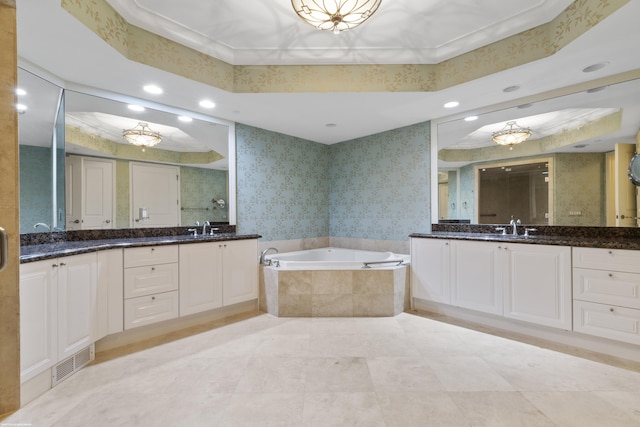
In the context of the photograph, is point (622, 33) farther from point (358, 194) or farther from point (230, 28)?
point (358, 194)

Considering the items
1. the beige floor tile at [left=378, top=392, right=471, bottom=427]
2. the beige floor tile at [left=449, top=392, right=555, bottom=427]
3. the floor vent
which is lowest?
the beige floor tile at [left=449, top=392, right=555, bottom=427]

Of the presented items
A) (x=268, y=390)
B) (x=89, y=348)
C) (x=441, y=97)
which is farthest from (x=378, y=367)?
(x=441, y=97)

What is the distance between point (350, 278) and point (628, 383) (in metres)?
2.01

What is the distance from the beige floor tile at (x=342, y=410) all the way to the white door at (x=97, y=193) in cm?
237

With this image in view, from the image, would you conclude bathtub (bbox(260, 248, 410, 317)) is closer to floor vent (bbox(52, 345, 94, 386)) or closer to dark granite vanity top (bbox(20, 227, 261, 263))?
dark granite vanity top (bbox(20, 227, 261, 263))

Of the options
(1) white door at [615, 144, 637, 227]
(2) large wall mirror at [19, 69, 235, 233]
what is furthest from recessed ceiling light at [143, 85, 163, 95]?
(1) white door at [615, 144, 637, 227]

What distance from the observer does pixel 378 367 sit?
201 centimetres

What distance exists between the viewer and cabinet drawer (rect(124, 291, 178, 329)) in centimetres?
238

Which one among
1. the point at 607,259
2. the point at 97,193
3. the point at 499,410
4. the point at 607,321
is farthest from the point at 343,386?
the point at 97,193

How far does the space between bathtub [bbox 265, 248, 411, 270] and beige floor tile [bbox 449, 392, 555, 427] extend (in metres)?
1.52

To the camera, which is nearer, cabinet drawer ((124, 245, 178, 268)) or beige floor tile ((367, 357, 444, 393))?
beige floor tile ((367, 357, 444, 393))

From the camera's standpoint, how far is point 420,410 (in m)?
1.58

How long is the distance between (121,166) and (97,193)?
0.32m

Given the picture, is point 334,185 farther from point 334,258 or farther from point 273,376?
point 273,376
